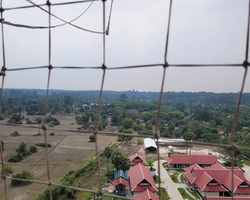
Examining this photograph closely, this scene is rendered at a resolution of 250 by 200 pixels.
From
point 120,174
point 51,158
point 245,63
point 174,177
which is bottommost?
point 51,158

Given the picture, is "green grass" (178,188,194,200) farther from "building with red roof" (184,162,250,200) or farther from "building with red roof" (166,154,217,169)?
"building with red roof" (166,154,217,169)

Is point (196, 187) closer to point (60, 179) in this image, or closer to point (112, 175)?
point (112, 175)

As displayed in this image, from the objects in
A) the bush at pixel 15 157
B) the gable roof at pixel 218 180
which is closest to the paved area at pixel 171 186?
the gable roof at pixel 218 180

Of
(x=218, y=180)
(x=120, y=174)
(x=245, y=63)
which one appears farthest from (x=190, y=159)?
(x=245, y=63)

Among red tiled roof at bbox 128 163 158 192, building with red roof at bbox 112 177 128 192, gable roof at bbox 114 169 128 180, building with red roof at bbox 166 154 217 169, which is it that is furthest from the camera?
building with red roof at bbox 166 154 217 169

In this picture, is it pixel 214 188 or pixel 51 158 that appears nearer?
pixel 214 188

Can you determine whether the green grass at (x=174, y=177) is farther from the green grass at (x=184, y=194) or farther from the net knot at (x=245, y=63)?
the net knot at (x=245, y=63)

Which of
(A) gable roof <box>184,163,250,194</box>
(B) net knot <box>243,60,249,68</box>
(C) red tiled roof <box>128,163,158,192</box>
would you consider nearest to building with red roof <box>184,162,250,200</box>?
(A) gable roof <box>184,163,250,194</box>

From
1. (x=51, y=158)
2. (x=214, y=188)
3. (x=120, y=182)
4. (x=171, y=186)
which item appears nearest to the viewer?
(x=214, y=188)

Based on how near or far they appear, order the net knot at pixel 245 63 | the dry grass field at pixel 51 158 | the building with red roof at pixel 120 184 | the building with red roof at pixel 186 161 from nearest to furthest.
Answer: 1. the net knot at pixel 245 63
2. the building with red roof at pixel 120 184
3. the dry grass field at pixel 51 158
4. the building with red roof at pixel 186 161

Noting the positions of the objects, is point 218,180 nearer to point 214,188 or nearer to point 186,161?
point 214,188

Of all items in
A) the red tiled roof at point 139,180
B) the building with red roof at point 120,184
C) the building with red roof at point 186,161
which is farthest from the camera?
the building with red roof at point 186,161
